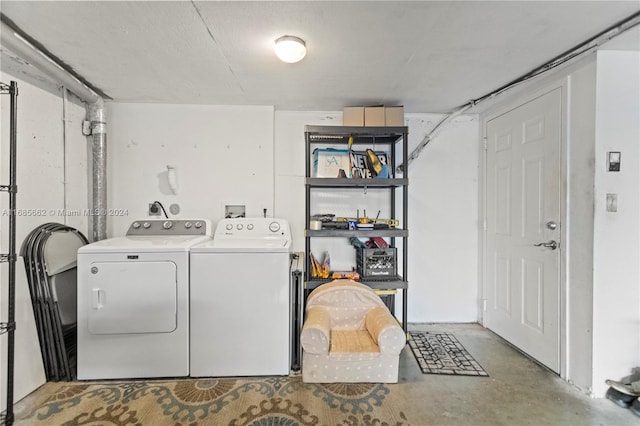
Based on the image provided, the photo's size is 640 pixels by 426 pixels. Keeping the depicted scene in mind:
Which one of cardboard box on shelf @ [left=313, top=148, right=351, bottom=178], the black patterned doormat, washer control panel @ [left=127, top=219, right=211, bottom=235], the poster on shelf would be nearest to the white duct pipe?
washer control panel @ [left=127, top=219, right=211, bottom=235]

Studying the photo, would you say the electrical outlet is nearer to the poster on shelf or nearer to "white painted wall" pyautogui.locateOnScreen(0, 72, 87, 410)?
"white painted wall" pyautogui.locateOnScreen(0, 72, 87, 410)

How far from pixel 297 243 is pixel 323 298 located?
28.6 inches

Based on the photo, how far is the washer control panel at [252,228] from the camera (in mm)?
2449

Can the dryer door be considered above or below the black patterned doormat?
above

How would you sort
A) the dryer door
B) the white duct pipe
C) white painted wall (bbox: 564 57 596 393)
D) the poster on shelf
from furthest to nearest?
the poster on shelf, the white duct pipe, the dryer door, white painted wall (bbox: 564 57 596 393)

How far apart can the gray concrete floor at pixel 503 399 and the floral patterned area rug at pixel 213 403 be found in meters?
0.19

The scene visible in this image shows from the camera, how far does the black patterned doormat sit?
2.03 metres

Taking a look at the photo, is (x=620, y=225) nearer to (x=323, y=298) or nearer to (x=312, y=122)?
A: (x=323, y=298)

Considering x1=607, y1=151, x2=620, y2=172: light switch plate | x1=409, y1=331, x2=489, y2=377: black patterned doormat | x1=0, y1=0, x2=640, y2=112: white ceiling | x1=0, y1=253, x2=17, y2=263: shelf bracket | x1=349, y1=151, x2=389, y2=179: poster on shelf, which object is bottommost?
x1=409, y1=331, x2=489, y2=377: black patterned doormat

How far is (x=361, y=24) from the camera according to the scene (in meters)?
1.44

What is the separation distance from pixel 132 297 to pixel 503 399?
99.3 inches

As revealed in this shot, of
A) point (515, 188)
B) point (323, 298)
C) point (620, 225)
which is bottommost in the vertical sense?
point (323, 298)

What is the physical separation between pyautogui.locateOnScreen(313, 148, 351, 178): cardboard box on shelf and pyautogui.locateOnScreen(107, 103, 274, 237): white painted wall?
18.1 inches

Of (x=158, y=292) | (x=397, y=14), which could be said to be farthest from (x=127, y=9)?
(x=158, y=292)
